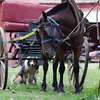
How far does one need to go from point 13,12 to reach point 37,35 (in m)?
1.45

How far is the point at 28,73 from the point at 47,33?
9.99ft

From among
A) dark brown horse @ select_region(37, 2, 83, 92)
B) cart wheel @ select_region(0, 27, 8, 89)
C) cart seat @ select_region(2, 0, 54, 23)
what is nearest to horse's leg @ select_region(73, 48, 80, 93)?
dark brown horse @ select_region(37, 2, 83, 92)

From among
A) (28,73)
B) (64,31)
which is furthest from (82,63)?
(64,31)

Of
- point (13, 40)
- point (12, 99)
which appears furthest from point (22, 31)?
point (12, 99)

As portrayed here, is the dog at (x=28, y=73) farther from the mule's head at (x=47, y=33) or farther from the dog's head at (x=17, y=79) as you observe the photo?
the mule's head at (x=47, y=33)

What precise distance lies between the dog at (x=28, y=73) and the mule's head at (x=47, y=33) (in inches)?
79.4

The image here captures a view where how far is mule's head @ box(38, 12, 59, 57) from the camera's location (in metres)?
11.2

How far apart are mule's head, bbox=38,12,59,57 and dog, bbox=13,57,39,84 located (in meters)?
2.02

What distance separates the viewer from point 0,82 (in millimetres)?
12602

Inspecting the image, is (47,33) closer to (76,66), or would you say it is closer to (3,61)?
(76,66)

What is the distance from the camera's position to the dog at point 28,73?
14.1 meters

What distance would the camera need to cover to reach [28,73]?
1439 cm

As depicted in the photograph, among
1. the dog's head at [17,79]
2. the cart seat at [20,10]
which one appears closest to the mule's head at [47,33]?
the cart seat at [20,10]

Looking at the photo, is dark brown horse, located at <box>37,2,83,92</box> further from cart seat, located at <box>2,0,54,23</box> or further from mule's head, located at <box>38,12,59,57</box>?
cart seat, located at <box>2,0,54,23</box>
